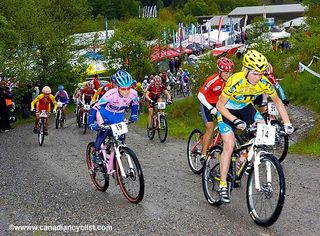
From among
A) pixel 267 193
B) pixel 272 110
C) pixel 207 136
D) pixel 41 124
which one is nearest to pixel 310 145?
pixel 272 110

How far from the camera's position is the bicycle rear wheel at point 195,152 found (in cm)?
970

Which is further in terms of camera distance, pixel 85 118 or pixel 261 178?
pixel 85 118

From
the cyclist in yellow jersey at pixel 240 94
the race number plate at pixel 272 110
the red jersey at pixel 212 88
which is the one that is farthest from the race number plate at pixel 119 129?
the race number plate at pixel 272 110

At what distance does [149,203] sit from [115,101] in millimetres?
1829

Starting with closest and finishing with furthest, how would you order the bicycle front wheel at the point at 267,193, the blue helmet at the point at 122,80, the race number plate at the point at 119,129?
1. the bicycle front wheel at the point at 267,193
2. the race number plate at the point at 119,129
3. the blue helmet at the point at 122,80

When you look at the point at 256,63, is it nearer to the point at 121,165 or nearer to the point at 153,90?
the point at 121,165

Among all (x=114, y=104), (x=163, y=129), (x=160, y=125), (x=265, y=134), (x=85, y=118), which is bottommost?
(x=85, y=118)

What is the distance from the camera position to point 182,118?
851 inches

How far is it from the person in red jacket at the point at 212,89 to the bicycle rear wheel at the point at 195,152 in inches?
12.7

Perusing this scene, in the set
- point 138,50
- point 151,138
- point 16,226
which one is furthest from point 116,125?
point 138,50

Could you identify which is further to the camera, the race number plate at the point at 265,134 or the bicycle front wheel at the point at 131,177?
the bicycle front wheel at the point at 131,177

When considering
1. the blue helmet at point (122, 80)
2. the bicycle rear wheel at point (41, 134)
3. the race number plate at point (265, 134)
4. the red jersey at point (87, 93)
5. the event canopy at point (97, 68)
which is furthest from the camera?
the event canopy at point (97, 68)

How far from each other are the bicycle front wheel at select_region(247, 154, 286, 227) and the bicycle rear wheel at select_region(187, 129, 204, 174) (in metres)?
3.29

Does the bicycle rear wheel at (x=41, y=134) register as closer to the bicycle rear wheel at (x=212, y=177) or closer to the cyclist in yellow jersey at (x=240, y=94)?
the bicycle rear wheel at (x=212, y=177)
